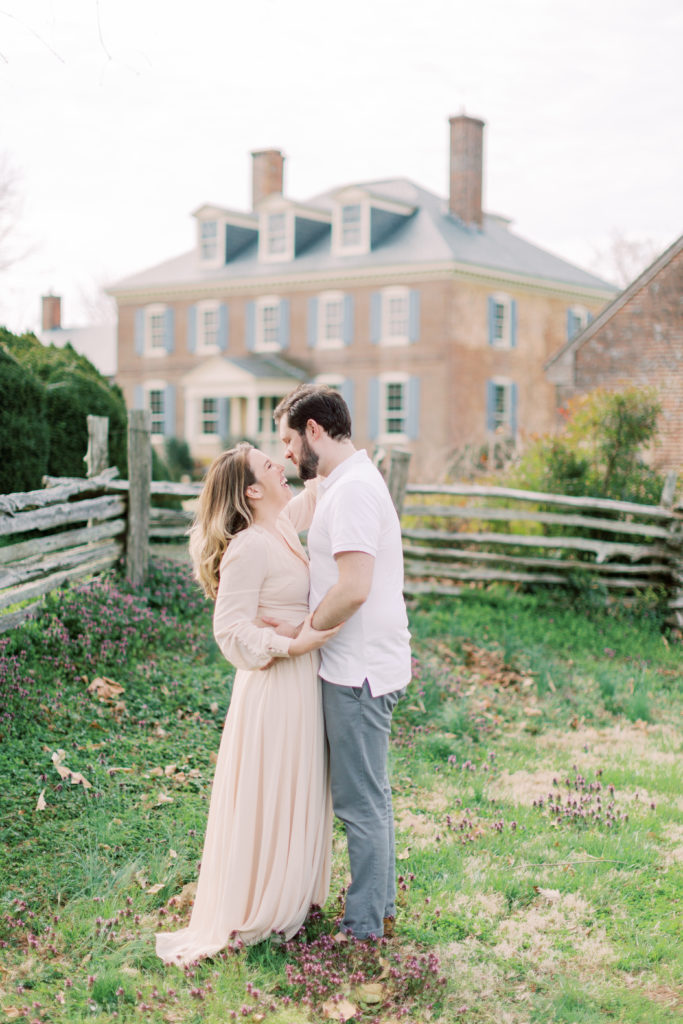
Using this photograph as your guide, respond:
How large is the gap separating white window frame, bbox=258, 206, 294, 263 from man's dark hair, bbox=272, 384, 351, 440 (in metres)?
28.5

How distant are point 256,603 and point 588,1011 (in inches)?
74.1

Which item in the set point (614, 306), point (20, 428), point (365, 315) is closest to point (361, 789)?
point (20, 428)

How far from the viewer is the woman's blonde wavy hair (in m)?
3.93

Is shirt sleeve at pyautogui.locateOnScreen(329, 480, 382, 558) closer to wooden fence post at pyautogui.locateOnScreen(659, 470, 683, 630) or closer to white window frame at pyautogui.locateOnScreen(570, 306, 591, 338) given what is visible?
wooden fence post at pyautogui.locateOnScreen(659, 470, 683, 630)

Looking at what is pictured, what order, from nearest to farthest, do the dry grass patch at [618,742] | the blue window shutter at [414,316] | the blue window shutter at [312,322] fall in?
the dry grass patch at [618,742], the blue window shutter at [414,316], the blue window shutter at [312,322]

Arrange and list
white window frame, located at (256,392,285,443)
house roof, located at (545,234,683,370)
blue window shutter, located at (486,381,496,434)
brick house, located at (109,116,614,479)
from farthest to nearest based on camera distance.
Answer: white window frame, located at (256,392,285,443) < blue window shutter, located at (486,381,496,434) < brick house, located at (109,116,614,479) < house roof, located at (545,234,683,370)

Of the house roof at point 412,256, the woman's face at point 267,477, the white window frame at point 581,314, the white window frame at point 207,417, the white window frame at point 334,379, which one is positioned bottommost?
the woman's face at point 267,477

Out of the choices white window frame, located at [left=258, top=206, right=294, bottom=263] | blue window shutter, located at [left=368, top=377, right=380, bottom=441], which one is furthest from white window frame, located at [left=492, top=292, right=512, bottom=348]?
white window frame, located at [left=258, top=206, right=294, bottom=263]

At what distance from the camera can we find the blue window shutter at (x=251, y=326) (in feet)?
106

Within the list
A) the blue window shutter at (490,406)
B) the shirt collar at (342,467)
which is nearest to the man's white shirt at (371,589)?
the shirt collar at (342,467)

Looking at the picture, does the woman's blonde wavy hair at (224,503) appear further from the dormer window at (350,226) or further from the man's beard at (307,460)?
the dormer window at (350,226)

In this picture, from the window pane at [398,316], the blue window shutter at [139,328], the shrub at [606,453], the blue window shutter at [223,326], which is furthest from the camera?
the blue window shutter at [139,328]

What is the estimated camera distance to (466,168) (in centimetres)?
3048

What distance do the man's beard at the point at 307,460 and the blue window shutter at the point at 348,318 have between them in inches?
1054
